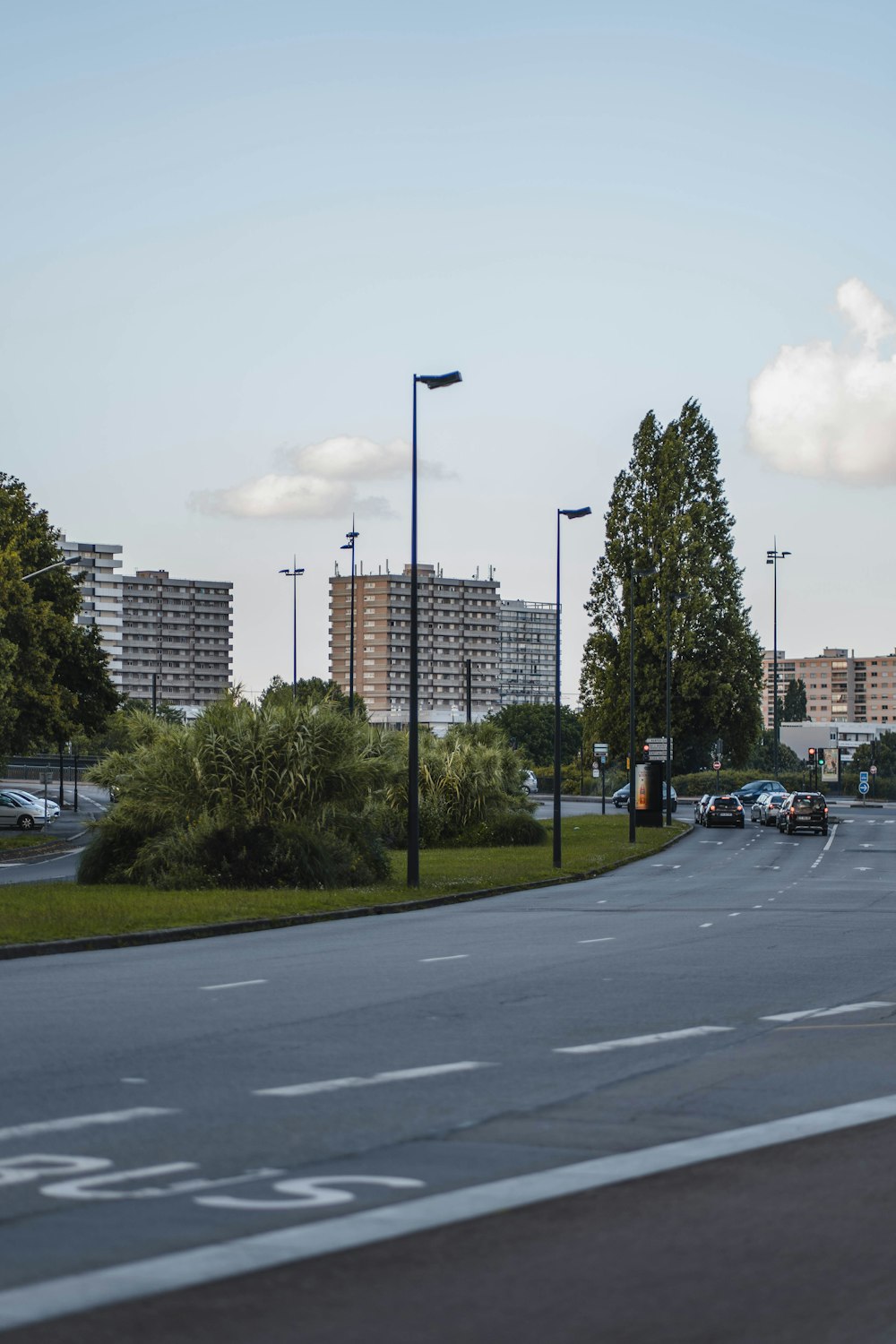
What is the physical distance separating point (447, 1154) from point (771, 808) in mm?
68865

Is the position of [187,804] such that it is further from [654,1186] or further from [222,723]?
[654,1186]

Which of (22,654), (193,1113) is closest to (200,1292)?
(193,1113)

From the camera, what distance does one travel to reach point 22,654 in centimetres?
5538

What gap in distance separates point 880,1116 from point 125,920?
14.5 m

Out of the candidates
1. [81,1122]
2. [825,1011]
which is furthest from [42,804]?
[81,1122]

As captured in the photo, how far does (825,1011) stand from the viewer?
13.2 meters

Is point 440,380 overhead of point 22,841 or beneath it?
overhead

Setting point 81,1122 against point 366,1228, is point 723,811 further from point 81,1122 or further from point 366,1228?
point 366,1228

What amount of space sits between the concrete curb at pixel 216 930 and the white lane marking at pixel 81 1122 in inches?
394

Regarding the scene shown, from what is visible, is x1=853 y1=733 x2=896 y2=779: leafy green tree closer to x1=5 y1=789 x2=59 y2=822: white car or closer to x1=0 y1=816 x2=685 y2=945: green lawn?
x1=5 y1=789 x2=59 y2=822: white car

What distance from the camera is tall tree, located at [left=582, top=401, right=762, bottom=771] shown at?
8138 centimetres

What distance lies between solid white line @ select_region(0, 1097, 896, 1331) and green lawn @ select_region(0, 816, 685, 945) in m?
12.5

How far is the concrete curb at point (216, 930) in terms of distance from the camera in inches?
732

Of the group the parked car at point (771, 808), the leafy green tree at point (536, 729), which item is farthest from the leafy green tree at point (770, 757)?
the parked car at point (771, 808)
